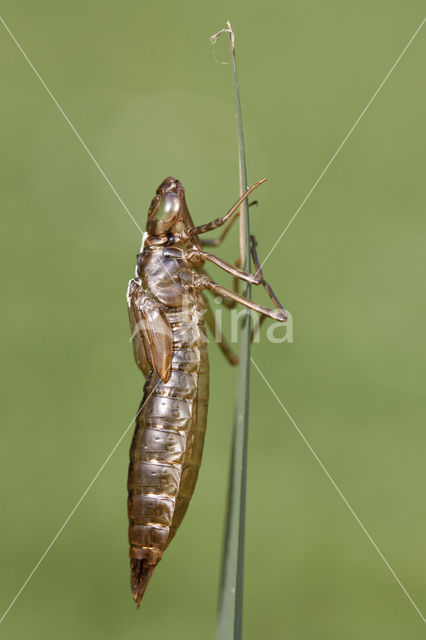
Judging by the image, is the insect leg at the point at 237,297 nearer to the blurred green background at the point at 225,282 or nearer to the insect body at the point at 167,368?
the insect body at the point at 167,368

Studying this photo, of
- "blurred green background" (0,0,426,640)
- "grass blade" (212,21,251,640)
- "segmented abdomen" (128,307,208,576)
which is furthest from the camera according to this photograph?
"blurred green background" (0,0,426,640)

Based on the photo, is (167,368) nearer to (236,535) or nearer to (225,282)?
(236,535)

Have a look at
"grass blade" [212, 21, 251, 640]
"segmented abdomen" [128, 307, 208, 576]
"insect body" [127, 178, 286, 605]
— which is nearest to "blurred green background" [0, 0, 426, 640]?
"insect body" [127, 178, 286, 605]

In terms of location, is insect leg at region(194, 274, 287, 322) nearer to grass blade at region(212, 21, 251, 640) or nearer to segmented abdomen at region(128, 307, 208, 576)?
segmented abdomen at region(128, 307, 208, 576)

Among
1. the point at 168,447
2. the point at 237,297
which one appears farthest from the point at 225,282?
the point at 168,447

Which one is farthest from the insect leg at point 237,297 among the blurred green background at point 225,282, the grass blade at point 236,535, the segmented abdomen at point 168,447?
the blurred green background at point 225,282

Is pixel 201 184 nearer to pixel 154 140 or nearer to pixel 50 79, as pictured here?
pixel 154 140
